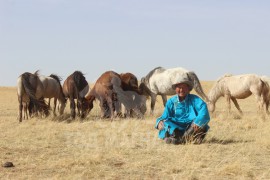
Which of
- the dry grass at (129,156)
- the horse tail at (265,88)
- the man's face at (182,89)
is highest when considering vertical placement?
the man's face at (182,89)

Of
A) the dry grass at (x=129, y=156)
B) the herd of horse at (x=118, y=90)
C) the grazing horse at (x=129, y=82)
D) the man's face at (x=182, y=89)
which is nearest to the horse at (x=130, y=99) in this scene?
the herd of horse at (x=118, y=90)

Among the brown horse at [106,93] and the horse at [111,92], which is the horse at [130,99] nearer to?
the horse at [111,92]

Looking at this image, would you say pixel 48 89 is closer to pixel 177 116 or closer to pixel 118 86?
pixel 118 86

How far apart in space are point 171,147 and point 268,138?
1.92 meters

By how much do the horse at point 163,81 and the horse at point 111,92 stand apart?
131cm

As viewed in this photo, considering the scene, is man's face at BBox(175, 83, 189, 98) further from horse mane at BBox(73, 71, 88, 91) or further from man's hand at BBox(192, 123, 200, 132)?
horse mane at BBox(73, 71, 88, 91)

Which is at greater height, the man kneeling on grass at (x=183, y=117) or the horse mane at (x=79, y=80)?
the horse mane at (x=79, y=80)

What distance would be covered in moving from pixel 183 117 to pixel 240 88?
23.8 ft

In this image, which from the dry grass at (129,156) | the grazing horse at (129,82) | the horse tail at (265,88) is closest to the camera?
the dry grass at (129,156)

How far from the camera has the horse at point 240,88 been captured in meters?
13.7

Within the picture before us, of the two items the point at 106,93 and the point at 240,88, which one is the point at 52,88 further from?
the point at 240,88

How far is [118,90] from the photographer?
13.9 meters

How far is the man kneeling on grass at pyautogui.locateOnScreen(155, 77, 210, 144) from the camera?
7582mm

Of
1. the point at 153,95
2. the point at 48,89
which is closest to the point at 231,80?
the point at 153,95
